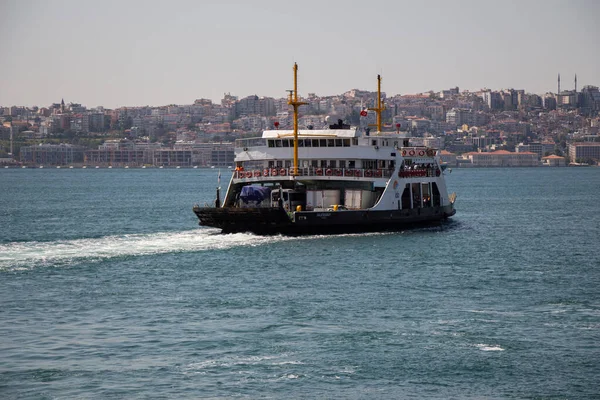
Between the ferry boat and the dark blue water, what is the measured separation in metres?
1.03

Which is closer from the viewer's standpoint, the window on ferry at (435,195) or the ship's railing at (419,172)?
the ship's railing at (419,172)

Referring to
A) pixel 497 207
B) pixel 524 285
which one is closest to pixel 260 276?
pixel 524 285

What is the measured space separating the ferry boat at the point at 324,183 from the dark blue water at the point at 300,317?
1.03 m

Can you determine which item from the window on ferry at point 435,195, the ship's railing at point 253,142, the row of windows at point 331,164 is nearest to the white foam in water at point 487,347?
the row of windows at point 331,164

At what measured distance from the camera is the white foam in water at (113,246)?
42.2m

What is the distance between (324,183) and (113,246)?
1270 cm

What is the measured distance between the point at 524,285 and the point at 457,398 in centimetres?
1505

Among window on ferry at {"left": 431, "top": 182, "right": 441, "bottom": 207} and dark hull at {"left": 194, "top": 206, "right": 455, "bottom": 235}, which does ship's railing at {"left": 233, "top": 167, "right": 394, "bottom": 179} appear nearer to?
dark hull at {"left": 194, "top": 206, "right": 455, "bottom": 235}

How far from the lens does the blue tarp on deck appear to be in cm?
5084

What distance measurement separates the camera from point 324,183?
53.9 metres

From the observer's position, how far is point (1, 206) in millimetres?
88250

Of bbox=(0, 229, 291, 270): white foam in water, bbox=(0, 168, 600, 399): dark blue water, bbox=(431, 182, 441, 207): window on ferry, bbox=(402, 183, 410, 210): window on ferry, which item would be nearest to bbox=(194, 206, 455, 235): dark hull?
bbox=(0, 229, 291, 270): white foam in water

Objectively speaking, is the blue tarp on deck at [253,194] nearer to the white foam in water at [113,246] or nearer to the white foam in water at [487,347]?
the white foam in water at [113,246]

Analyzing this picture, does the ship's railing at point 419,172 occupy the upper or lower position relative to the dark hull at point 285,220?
upper
